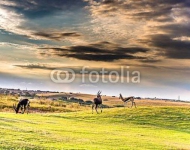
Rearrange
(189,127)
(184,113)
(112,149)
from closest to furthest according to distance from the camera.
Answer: (112,149) → (189,127) → (184,113)

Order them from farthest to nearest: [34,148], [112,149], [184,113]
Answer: [184,113], [112,149], [34,148]

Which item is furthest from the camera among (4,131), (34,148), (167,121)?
(167,121)

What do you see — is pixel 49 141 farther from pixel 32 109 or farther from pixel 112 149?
pixel 32 109

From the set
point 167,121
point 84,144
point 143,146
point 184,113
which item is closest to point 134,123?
point 167,121

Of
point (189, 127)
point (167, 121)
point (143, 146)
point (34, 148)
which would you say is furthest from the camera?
point (167, 121)

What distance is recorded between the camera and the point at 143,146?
27.4 metres

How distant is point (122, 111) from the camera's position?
57750mm

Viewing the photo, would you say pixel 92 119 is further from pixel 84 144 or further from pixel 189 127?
pixel 84 144

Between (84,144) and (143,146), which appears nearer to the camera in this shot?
(84,144)

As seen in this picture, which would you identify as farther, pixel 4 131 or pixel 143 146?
pixel 143 146

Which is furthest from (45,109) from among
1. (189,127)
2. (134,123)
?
(189,127)

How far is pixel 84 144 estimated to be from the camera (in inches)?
974

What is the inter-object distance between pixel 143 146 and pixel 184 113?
31566 millimetres

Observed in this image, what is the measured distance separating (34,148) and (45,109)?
190ft
